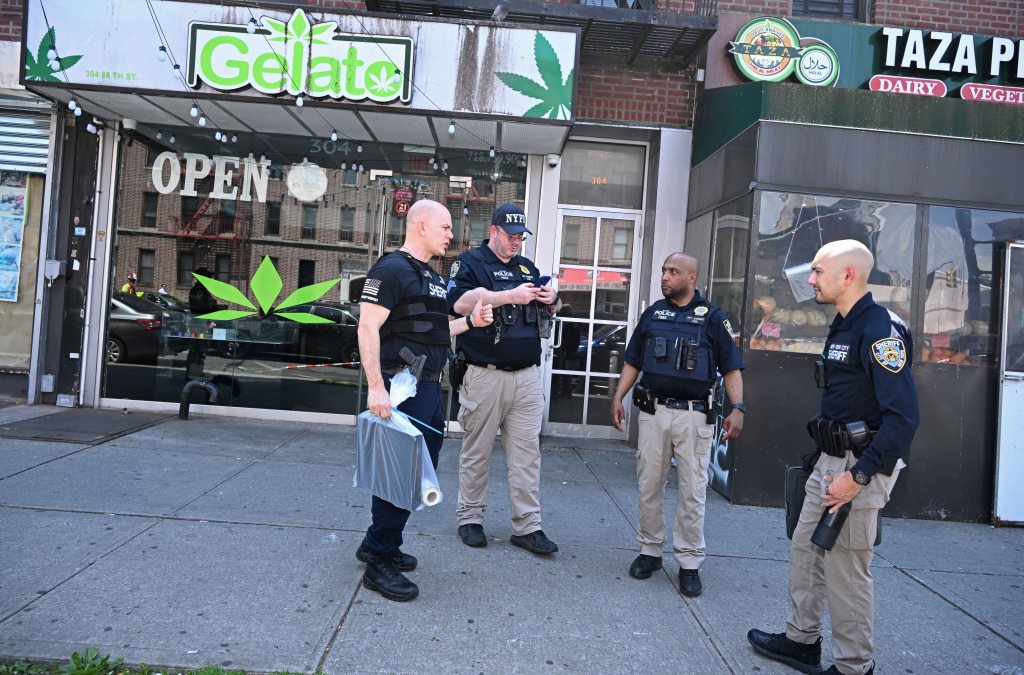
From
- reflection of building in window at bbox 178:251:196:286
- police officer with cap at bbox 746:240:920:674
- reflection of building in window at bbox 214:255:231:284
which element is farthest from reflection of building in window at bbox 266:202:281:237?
police officer with cap at bbox 746:240:920:674

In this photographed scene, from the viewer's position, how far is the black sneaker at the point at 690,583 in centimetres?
407

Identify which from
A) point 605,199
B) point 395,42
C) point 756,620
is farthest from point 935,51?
point 756,620

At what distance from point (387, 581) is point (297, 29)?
5.08m

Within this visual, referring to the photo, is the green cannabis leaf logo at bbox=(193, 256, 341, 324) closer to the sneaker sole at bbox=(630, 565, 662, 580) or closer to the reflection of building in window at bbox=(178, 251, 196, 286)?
the reflection of building in window at bbox=(178, 251, 196, 286)

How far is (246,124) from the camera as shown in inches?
307

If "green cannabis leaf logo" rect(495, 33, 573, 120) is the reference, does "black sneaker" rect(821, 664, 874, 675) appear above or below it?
below

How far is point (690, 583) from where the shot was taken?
4.10 meters

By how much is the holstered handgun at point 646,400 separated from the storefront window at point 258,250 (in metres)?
4.15

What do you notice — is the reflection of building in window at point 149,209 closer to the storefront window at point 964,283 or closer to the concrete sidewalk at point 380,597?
the concrete sidewalk at point 380,597

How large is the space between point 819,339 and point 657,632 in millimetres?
3380

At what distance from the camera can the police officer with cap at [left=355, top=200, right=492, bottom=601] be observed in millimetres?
3623

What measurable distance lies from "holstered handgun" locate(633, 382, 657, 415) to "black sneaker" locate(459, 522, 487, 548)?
1287 millimetres

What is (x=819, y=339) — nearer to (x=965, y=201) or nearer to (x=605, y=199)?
(x=965, y=201)

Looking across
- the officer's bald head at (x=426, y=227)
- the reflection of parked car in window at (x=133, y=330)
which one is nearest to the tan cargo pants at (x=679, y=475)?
the officer's bald head at (x=426, y=227)
